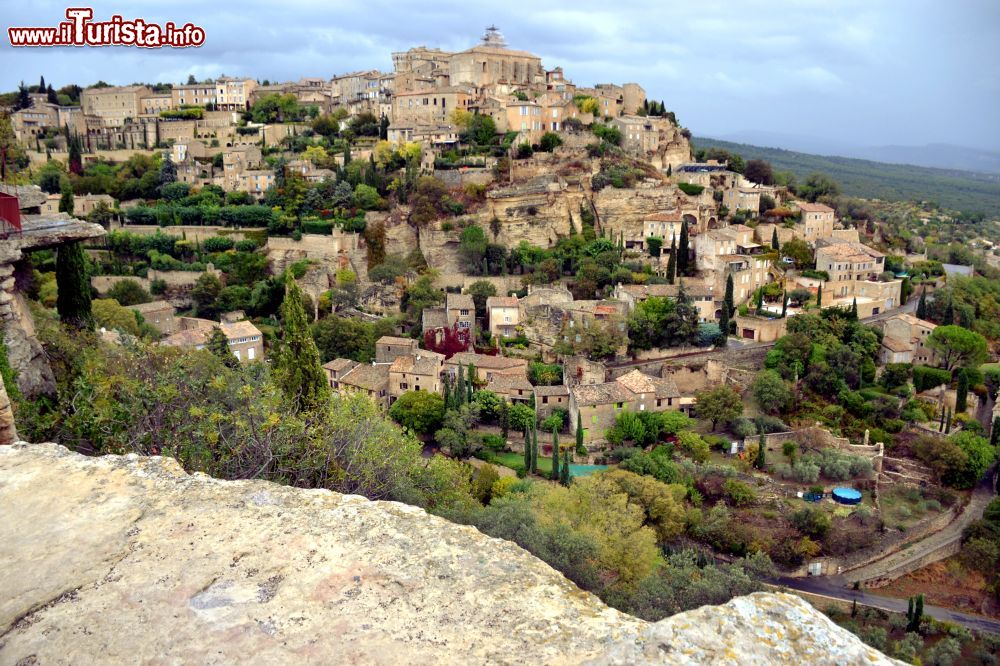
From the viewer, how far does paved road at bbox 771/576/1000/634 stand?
2086cm

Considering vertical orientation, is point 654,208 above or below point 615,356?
above

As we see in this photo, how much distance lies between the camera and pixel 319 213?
43.9 metres

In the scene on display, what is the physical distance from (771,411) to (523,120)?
25.9 m

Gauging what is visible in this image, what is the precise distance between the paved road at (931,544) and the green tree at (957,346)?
6.02 m

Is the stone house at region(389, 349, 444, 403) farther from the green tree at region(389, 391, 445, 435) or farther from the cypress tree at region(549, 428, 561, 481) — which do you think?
the cypress tree at region(549, 428, 561, 481)

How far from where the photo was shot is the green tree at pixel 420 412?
27859 millimetres

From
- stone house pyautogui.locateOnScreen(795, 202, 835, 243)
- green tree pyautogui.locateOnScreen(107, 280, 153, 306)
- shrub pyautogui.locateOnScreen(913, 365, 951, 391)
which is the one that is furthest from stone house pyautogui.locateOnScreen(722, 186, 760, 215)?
green tree pyautogui.locateOnScreen(107, 280, 153, 306)

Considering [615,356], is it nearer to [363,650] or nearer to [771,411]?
[771,411]

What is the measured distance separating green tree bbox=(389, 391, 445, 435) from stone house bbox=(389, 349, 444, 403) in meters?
1.39

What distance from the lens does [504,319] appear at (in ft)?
114

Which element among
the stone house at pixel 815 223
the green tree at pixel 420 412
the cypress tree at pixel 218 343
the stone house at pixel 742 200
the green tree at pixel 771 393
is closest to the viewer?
the green tree at pixel 420 412

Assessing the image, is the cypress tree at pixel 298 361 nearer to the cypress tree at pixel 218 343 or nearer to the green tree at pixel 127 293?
the cypress tree at pixel 218 343

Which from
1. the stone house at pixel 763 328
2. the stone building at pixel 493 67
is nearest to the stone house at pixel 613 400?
the stone house at pixel 763 328

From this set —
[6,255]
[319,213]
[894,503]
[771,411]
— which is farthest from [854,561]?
[319,213]
